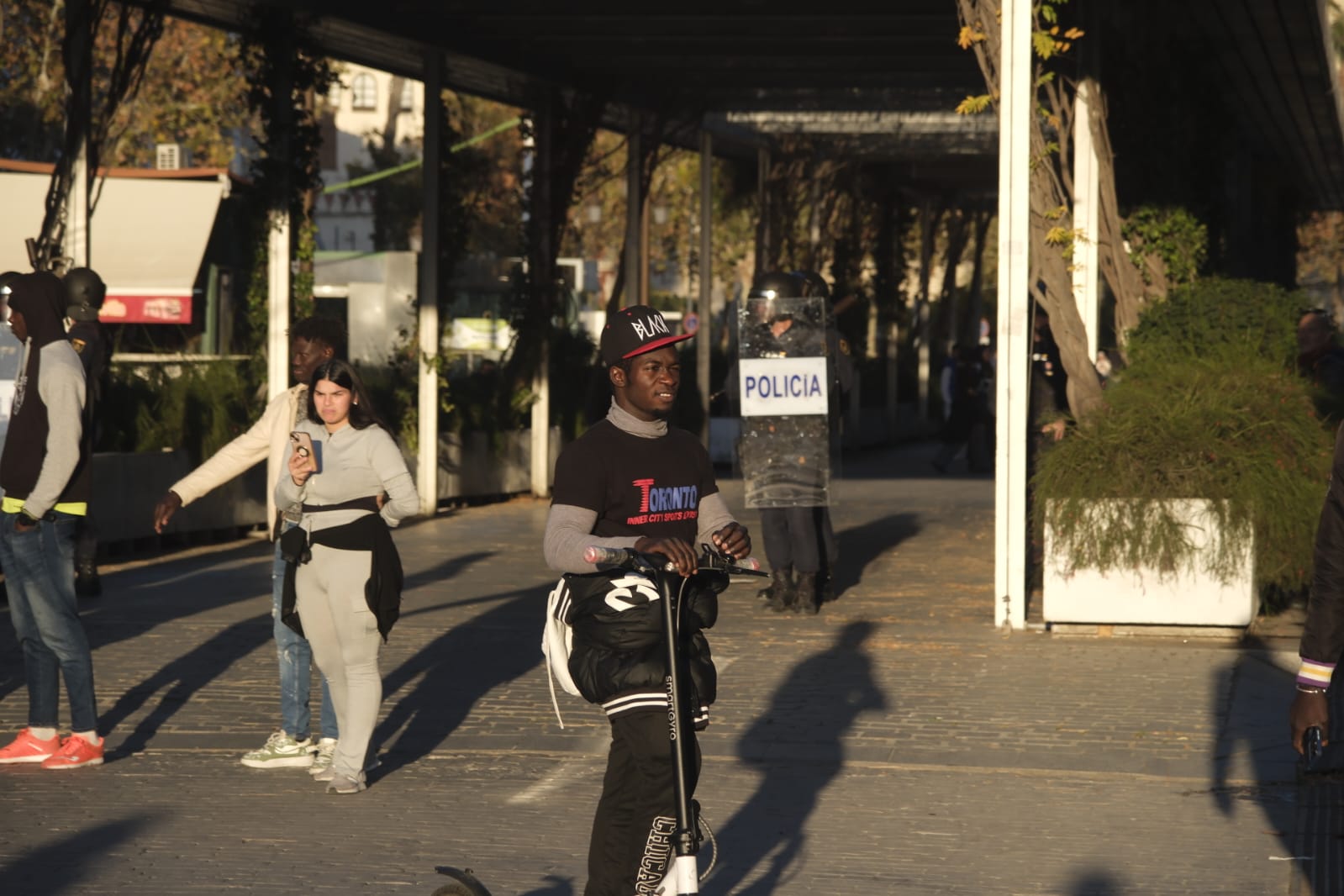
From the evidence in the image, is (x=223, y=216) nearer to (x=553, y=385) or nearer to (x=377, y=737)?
(x=553, y=385)

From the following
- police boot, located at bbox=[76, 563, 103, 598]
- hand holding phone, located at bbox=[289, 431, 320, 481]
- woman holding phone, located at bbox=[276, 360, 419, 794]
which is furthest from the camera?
police boot, located at bbox=[76, 563, 103, 598]

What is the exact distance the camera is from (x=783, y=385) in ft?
39.5

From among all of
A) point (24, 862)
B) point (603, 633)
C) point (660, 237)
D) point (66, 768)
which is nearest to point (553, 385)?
point (66, 768)

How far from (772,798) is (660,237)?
4002 cm

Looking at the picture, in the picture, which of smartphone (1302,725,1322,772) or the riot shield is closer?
smartphone (1302,725,1322,772)

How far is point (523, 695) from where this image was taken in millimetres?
9312

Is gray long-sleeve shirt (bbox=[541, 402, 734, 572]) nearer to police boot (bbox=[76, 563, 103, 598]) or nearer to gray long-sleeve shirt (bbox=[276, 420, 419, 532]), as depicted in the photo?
gray long-sleeve shirt (bbox=[276, 420, 419, 532])

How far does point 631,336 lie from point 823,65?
52.5ft

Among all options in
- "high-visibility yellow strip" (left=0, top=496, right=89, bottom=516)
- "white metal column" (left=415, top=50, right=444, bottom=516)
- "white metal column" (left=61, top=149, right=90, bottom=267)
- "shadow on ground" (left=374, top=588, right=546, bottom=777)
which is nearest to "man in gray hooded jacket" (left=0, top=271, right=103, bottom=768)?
"high-visibility yellow strip" (left=0, top=496, right=89, bottom=516)

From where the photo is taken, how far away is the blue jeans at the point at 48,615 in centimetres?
772

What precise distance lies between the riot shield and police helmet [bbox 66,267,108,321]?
3.95 meters

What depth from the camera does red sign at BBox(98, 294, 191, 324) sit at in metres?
23.4

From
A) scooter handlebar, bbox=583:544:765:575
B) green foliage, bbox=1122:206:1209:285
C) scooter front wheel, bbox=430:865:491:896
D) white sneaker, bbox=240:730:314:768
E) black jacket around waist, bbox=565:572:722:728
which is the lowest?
white sneaker, bbox=240:730:314:768

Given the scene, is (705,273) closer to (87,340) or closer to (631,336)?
(87,340)
